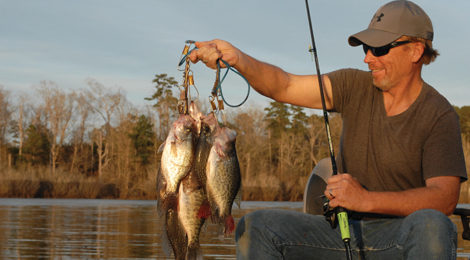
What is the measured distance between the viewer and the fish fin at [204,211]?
10.8 ft

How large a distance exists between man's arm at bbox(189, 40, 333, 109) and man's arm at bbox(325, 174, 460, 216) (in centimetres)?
77

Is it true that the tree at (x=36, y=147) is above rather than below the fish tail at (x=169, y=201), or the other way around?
above

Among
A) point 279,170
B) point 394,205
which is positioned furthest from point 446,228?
point 279,170

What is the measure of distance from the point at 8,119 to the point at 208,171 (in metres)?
63.9

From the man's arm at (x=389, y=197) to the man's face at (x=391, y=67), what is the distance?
0.61 meters

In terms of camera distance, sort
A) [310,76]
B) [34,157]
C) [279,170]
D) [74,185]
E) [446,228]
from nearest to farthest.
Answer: [446,228] → [310,76] → [74,185] → [279,170] → [34,157]

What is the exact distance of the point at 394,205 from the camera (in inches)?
119

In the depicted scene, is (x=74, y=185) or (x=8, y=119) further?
(x=8, y=119)

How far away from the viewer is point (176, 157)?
10.5ft

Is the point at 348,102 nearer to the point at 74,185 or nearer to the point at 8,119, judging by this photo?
the point at 74,185

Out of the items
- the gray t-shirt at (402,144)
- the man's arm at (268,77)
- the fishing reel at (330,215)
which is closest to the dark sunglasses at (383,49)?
the gray t-shirt at (402,144)

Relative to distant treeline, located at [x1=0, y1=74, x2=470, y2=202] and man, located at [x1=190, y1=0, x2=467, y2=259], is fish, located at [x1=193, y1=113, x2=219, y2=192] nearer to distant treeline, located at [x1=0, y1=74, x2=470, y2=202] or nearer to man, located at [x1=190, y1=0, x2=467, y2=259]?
man, located at [x1=190, y1=0, x2=467, y2=259]

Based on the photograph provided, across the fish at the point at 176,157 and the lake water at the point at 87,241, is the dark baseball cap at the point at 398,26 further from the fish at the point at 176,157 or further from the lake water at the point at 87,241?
the lake water at the point at 87,241

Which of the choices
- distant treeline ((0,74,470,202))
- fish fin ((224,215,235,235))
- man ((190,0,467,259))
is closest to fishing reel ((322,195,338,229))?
man ((190,0,467,259))
